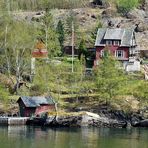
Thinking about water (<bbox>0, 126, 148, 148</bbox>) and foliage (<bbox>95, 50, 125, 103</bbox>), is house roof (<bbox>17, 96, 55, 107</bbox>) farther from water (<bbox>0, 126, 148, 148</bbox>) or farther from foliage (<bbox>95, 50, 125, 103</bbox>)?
foliage (<bbox>95, 50, 125, 103</bbox>)

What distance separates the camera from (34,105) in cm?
8525

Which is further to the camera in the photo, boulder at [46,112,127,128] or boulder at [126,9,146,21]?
boulder at [126,9,146,21]

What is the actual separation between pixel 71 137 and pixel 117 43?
45.8 m

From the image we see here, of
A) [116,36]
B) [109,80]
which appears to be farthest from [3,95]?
[116,36]

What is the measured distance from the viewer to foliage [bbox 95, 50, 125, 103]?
88.4 metres

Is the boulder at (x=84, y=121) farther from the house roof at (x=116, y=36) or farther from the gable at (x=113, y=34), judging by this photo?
the gable at (x=113, y=34)

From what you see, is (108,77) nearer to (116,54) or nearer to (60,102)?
(60,102)

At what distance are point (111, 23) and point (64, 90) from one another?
53.4 meters

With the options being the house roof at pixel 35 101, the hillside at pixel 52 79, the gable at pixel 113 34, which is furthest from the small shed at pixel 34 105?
the gable at pixel 113 34

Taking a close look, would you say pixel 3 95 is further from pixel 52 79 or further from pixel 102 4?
pixel 102 4

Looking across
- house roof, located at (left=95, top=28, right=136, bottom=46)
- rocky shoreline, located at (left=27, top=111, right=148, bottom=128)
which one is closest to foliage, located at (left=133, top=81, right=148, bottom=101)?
rocky shoreline, located at (left=27, top=111, right=148, bottom=128)

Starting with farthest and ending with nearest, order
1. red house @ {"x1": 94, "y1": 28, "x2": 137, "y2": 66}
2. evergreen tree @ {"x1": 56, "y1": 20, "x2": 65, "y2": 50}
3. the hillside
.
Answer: evergreen tree @ {"x1": 56, "y1": 20, "x2": 65, "y2": 50}
red house @ {"x1": 94, "y1": 28, "x2": 137, "y2": 66}
the hillside

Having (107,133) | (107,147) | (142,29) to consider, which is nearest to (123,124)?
(107,133)

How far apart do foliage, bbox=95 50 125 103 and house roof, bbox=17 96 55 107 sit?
26.7 feet
